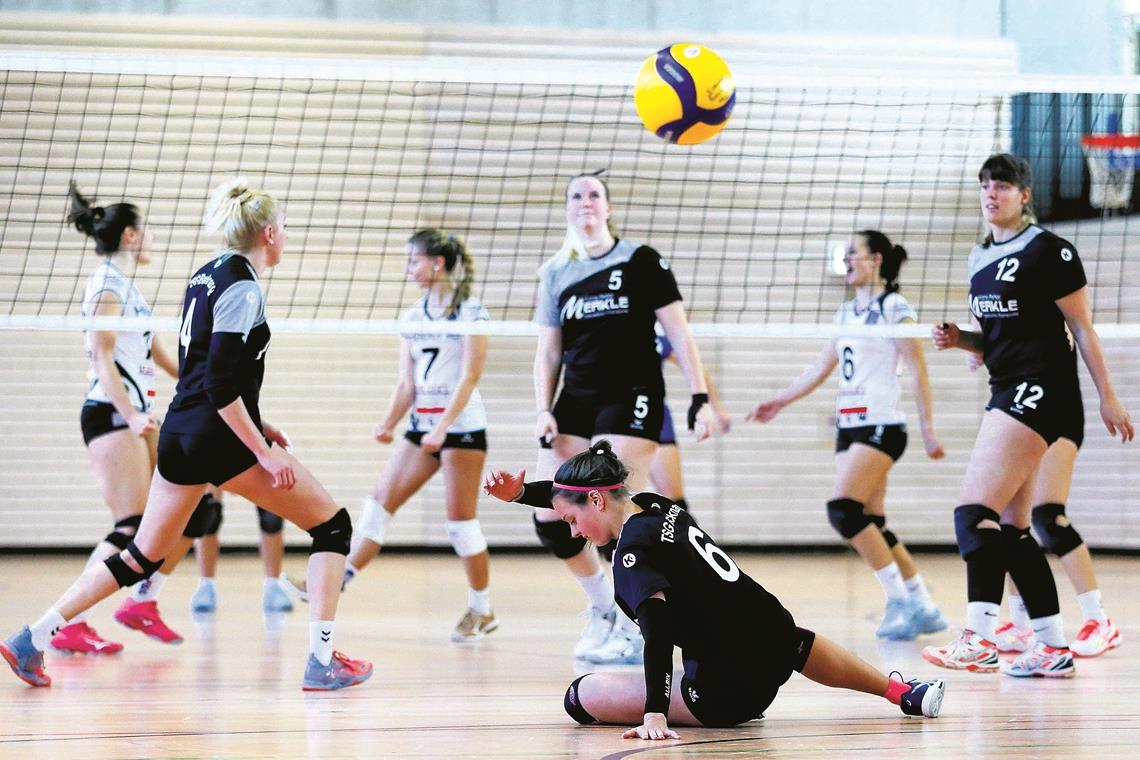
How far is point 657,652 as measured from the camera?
11.8ft

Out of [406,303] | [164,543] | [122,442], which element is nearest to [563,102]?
[406,303]

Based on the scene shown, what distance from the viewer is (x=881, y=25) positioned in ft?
36.9

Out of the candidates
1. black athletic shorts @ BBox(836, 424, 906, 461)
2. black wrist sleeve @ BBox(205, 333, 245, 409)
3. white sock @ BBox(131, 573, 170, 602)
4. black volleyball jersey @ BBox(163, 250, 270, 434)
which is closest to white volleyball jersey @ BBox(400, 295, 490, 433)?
white sock @ BBox(131, 573, 170, 602)

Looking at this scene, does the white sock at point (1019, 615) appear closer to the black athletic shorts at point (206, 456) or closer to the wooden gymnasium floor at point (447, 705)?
the wooden gymnasium floor at point (447, 705)

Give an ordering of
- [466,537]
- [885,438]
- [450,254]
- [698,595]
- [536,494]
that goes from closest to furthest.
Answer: [698,595], [536,494], [466,537], [885,438], [450,254]

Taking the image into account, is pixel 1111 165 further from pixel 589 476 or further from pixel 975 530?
pixel 589 476

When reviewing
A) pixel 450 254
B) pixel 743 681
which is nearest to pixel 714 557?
pixel 743 681

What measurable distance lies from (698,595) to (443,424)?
8.88ft

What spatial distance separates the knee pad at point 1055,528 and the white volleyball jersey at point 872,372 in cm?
109

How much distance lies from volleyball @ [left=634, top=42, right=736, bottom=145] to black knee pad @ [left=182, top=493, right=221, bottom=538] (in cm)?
308

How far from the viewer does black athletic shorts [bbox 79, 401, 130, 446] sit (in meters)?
5.87

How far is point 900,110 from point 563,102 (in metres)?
2.84

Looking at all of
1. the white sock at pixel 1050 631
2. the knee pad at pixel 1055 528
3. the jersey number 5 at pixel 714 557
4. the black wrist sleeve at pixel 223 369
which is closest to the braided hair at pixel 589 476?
the jersey number 5 at pixel 714 557

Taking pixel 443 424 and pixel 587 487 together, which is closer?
pixel 587 487
